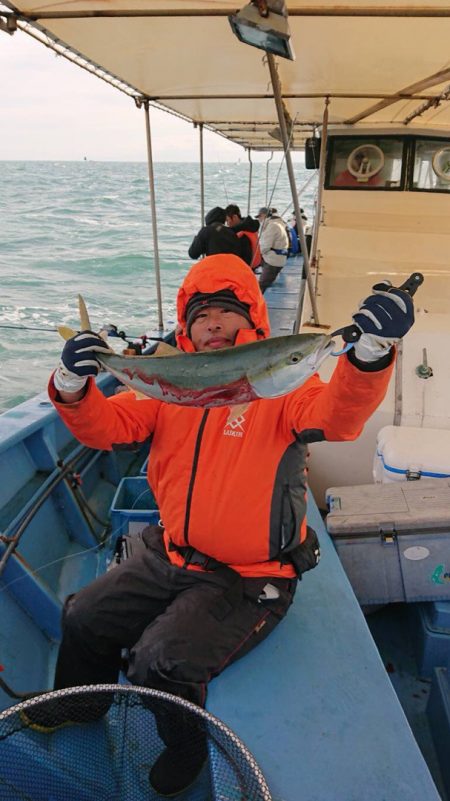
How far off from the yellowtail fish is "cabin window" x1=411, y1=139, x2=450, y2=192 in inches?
255

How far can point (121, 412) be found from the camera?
2.50m

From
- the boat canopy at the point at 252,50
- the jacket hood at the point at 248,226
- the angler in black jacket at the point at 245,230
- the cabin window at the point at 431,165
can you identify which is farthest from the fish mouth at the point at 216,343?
the jacket hood at the point at 248,226

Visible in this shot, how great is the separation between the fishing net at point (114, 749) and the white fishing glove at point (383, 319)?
137 cm

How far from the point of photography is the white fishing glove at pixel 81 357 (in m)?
2.02

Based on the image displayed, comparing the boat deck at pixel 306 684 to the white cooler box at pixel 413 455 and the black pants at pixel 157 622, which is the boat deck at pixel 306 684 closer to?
the black pants at pixel 157 622

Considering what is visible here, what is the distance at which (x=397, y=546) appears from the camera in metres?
3.15

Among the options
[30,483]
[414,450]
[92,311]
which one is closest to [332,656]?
[414,450]

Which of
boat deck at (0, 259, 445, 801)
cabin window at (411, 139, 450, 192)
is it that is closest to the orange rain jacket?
boat deck at (0, 259, 445, 801)

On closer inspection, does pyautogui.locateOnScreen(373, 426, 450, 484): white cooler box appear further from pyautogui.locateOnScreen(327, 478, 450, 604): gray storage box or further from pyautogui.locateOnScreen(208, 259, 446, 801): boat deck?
Result: pyautogui.locateOnScreen(208, 259, 446, 801): boat deck

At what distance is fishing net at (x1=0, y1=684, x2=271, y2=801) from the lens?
1.82 m

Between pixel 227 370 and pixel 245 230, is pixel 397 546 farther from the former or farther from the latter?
pixel 245 230

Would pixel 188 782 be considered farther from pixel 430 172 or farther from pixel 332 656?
Answer: pixel 430 172

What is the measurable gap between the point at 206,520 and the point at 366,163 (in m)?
6.35

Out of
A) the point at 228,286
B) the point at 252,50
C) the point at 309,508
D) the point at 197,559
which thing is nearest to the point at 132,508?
the point at 309,508
